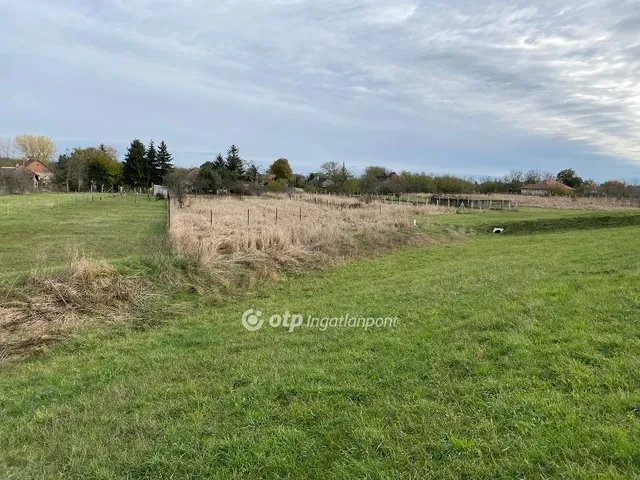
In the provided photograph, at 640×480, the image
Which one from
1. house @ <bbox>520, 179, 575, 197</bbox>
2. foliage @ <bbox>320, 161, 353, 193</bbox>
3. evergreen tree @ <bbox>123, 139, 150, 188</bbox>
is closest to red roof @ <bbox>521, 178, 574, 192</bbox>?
house @ <bbox>520, 179, 575, 197</bbox>

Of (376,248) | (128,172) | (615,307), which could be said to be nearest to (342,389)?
(615,307)

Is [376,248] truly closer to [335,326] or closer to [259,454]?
[335,326]

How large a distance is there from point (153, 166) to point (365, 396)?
67.7m

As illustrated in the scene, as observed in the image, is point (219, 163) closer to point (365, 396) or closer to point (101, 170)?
point (101, 170)

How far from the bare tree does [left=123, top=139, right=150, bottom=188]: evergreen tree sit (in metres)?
25.8

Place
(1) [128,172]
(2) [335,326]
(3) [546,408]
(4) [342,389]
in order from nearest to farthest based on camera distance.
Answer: (3) [546,408], (4) [342,389], (2) [335,326], (1) [128,172]

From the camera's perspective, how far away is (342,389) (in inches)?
137

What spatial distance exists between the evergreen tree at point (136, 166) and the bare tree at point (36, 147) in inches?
1017

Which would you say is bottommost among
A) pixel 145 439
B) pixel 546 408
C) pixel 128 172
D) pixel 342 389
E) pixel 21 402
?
pixel 21 402

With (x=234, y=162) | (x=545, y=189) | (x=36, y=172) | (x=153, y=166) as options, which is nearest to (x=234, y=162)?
(x=234, y=162)

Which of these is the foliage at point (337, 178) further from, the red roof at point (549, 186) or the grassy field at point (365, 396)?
the grassy field at point (365, 396)

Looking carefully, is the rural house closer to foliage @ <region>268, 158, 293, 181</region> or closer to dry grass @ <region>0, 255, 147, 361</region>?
foliage @ <region>268, 158, 293, 181</region>

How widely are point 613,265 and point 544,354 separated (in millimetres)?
4860

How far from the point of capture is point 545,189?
69.3 m
